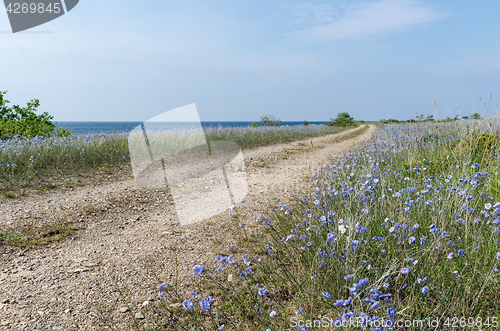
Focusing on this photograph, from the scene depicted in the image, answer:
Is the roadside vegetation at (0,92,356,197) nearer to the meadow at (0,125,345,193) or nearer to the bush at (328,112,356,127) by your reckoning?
the meadow at (0,125,345,193)

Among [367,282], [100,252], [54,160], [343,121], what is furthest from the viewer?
[343,121]

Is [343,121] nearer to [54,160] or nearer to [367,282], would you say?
[54,160]

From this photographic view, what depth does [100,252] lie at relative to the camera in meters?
3.75

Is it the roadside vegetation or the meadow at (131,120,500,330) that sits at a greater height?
the roadside vegetation

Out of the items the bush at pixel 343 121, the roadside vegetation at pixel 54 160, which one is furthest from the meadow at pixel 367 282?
the bush at pixel 343 121

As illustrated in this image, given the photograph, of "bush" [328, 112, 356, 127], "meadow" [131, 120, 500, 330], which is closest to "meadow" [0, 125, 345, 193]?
"meadow" [131, 120, 500, 330]

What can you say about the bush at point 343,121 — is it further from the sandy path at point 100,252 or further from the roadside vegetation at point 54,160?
the sandy path at point 100,252

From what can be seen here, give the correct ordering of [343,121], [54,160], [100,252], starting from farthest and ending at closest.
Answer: [343,121] < [54,160] < [100,252]

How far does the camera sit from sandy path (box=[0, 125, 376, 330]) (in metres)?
2.63

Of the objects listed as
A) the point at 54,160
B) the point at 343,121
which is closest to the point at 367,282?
the point at 54,160

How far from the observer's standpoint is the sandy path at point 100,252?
2.63 m

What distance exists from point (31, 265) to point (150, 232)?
1.44 metres

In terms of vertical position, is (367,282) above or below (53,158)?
below

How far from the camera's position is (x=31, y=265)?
345cm
